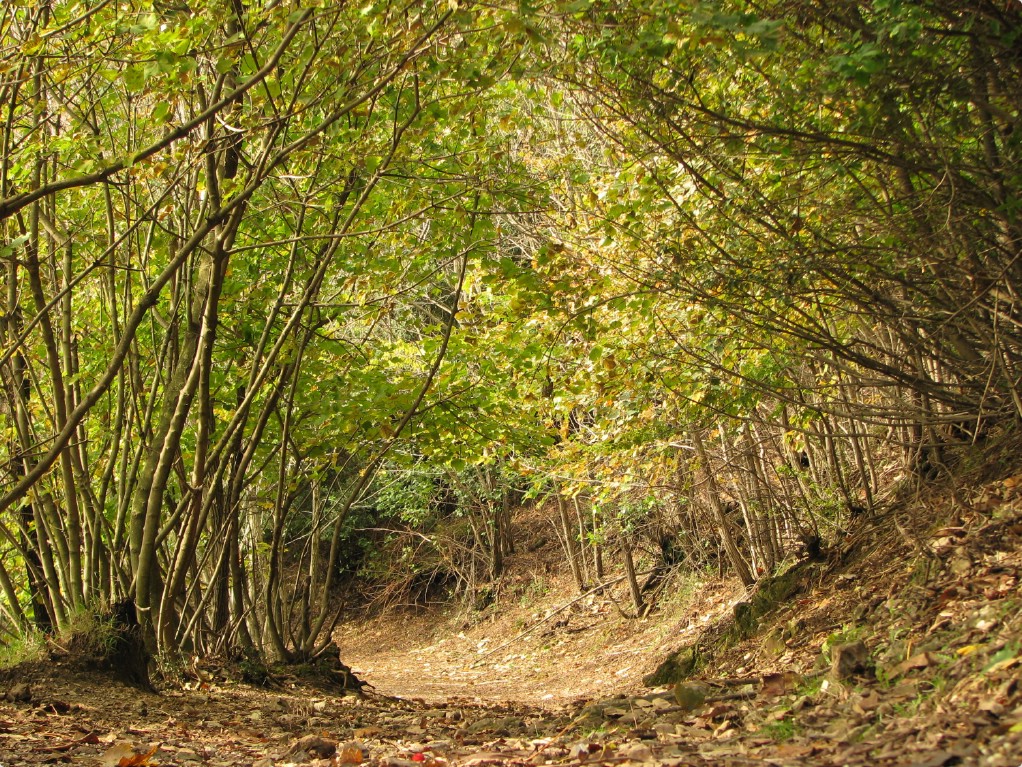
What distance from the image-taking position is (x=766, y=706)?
13.8 feet

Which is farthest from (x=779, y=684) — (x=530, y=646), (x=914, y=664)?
(x=530, y=646)

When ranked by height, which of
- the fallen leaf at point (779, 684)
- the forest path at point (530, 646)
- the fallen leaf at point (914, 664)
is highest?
the fallen leaf at point (914, 664)

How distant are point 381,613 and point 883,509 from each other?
14.6m

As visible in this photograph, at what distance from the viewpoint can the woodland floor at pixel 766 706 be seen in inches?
126

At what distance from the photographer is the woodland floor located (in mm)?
3209

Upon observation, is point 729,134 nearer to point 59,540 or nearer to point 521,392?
point 521,392

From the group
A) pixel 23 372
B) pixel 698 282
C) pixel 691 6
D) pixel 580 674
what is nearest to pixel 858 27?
pixel 691 6

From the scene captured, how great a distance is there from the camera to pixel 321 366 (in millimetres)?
7133

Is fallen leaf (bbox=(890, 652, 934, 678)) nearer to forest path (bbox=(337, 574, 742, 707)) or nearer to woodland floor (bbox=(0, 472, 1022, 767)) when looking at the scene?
woodland floor (bbox=(0, 472, 1022, 767))

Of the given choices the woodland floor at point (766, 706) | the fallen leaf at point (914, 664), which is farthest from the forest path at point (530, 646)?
the fallen leaf at point (914, 664)

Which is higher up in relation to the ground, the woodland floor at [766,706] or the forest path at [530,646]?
the woodland floor at [766,706]

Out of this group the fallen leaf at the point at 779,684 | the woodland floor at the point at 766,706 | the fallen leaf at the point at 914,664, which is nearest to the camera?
the woodland floor at the point at 766,706

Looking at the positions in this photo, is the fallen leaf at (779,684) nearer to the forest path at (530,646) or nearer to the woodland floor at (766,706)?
the woodland floor at (766,706)

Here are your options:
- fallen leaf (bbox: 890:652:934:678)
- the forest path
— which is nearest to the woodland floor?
fallen leaf (bbox: 890:652:934:678)
